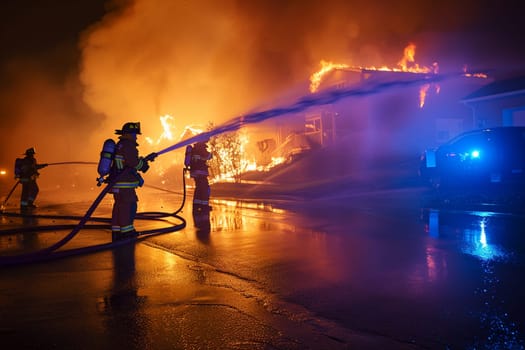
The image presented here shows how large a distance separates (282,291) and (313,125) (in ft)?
92.7

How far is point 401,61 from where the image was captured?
3656 cm

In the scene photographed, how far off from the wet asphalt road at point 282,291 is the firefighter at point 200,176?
4.33 metres

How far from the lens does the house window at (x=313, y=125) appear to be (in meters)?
31.6

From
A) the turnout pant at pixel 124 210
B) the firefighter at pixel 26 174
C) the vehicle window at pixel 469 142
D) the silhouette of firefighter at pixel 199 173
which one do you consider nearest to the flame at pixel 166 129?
the firefighter at pixel 26 174

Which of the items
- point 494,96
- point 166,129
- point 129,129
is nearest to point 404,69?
point 494,96

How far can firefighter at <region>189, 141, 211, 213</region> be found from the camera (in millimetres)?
12477

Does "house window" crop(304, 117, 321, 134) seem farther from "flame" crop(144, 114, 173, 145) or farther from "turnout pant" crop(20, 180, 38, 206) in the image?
"turnout pant" crop(20, 180, 38, 206)

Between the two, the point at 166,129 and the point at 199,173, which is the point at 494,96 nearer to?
the point at 199,173

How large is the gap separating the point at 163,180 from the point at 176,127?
624 centimetres

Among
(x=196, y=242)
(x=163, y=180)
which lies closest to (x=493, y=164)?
(x=196, y=242)

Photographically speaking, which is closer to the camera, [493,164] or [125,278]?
[125,278]

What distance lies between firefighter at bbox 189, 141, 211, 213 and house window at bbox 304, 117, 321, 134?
19440 millimetres

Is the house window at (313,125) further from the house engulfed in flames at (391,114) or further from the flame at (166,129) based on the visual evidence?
the flame at (166,129)

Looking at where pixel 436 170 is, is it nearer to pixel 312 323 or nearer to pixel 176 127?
pixel 312 323
